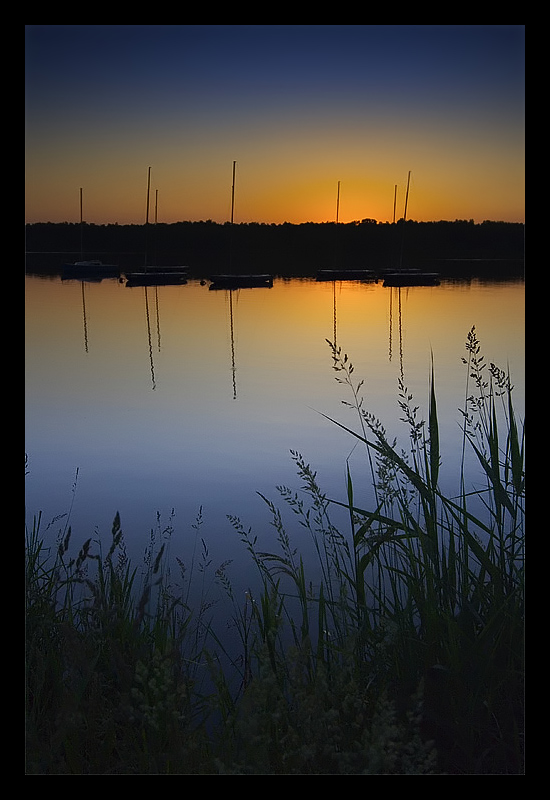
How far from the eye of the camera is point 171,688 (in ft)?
6.86

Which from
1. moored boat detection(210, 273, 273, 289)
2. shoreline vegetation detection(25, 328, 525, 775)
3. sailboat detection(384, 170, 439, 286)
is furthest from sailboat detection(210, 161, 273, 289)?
shoreline vegetation detection(25, 328, 525, 775)

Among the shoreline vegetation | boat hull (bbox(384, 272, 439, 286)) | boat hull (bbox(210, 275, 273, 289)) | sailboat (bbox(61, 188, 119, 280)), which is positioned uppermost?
sailboat (bbox(61, 188, 119, 280))

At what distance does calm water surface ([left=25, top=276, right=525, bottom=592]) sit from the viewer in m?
5.36

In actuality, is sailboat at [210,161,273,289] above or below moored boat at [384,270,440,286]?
below

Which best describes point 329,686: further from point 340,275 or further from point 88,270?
point 340,275

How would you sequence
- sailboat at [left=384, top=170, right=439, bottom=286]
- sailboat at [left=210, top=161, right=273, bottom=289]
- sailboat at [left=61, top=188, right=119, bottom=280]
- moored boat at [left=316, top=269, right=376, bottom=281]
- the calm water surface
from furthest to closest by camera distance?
moored boat at [left=316, top=269, right=376, bottom=281], sailboat at [left=61, top=188, right=119, bottom=280], sailboat at [left=384, top=170, right=439, bottom=286], sailboat at [left=210, top=161, right=273, bottom=289], the calm water surface

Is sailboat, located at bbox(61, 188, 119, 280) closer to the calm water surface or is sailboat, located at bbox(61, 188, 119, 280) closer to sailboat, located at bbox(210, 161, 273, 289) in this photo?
sailboat, located at bbox(210, 161, 273, 289)

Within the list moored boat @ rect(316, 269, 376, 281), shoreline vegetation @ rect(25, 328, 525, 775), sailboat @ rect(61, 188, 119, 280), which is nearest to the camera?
shoreline vegetation @ rect(25, 328, 525, 775)

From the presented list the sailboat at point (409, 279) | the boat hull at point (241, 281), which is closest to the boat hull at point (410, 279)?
the sailboat at point (409, 279)

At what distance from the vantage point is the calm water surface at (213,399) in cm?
536

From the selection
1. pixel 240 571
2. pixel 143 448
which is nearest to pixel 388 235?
pixel 143 448

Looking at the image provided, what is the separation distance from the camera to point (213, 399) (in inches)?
405

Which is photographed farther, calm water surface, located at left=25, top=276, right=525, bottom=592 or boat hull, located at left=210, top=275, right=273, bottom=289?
boat hull, located at left=210, top=275, right=273, bottom=289
